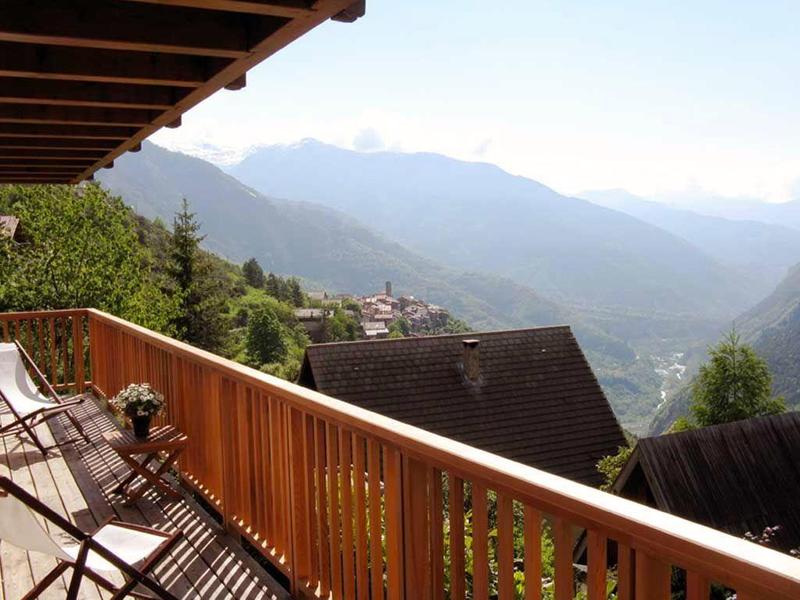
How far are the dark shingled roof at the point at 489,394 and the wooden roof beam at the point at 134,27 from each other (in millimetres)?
12720

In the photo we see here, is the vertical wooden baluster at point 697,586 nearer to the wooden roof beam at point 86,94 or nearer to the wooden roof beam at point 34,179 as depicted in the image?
the wooden roof beam at point 86,94

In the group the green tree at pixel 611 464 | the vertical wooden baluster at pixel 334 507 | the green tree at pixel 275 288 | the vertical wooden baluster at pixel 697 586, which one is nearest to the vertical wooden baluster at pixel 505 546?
the vertical wooden baluster at pixel 697 586

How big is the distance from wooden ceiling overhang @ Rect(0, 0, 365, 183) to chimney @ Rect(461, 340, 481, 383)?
501 inches

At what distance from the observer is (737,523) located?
43.4 feet

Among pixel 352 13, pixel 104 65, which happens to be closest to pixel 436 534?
pixel 352 13

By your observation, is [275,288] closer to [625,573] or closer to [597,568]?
[597,568]

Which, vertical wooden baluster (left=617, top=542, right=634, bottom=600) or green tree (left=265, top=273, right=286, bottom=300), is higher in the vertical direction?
vertical wooden baluster (left=617, top=542, right=634, bottom=600)

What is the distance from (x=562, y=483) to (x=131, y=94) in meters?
3.67

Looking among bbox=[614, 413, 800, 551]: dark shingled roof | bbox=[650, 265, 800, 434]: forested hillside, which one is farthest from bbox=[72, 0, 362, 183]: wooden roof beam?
bbox=[650, 265, 800, 434]: forested hillside

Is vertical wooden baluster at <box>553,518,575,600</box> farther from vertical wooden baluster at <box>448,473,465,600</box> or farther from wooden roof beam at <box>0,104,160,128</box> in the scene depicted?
wooden roof beam at <box>0,104,160,128</box>

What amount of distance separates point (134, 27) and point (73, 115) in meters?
1.89

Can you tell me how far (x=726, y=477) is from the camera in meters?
13.8

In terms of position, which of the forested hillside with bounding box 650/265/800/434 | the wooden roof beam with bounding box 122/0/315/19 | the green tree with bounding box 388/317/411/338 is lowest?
the forested hillside with bounding box 650/265/800/434

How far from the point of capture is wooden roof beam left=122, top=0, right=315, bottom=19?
2.53m
